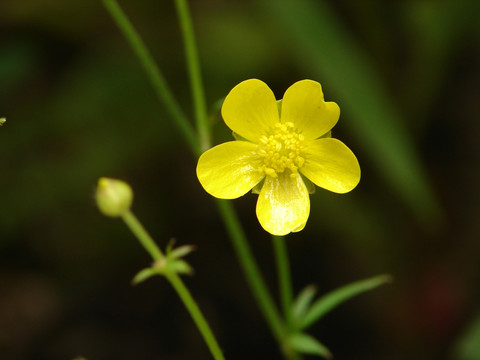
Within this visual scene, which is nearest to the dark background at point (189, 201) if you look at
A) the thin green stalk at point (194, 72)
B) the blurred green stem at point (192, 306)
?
the thin green stalk at point (194, 72)

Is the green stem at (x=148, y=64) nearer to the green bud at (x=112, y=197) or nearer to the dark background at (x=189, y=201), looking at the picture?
the green bud at (x=112, y=197)

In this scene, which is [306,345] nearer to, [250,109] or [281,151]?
[281,151]

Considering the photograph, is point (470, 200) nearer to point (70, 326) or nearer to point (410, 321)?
point (410, 321)

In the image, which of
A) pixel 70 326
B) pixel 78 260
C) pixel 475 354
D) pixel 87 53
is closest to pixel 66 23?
pixel 87 53

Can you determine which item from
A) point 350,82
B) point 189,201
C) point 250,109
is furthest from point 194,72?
point 189,201

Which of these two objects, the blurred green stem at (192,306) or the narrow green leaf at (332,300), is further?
the narrow green leaf at (332,300)

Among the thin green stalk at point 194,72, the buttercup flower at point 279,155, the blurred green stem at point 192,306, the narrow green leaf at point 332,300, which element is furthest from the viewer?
the thin green stalk at point 194,72
